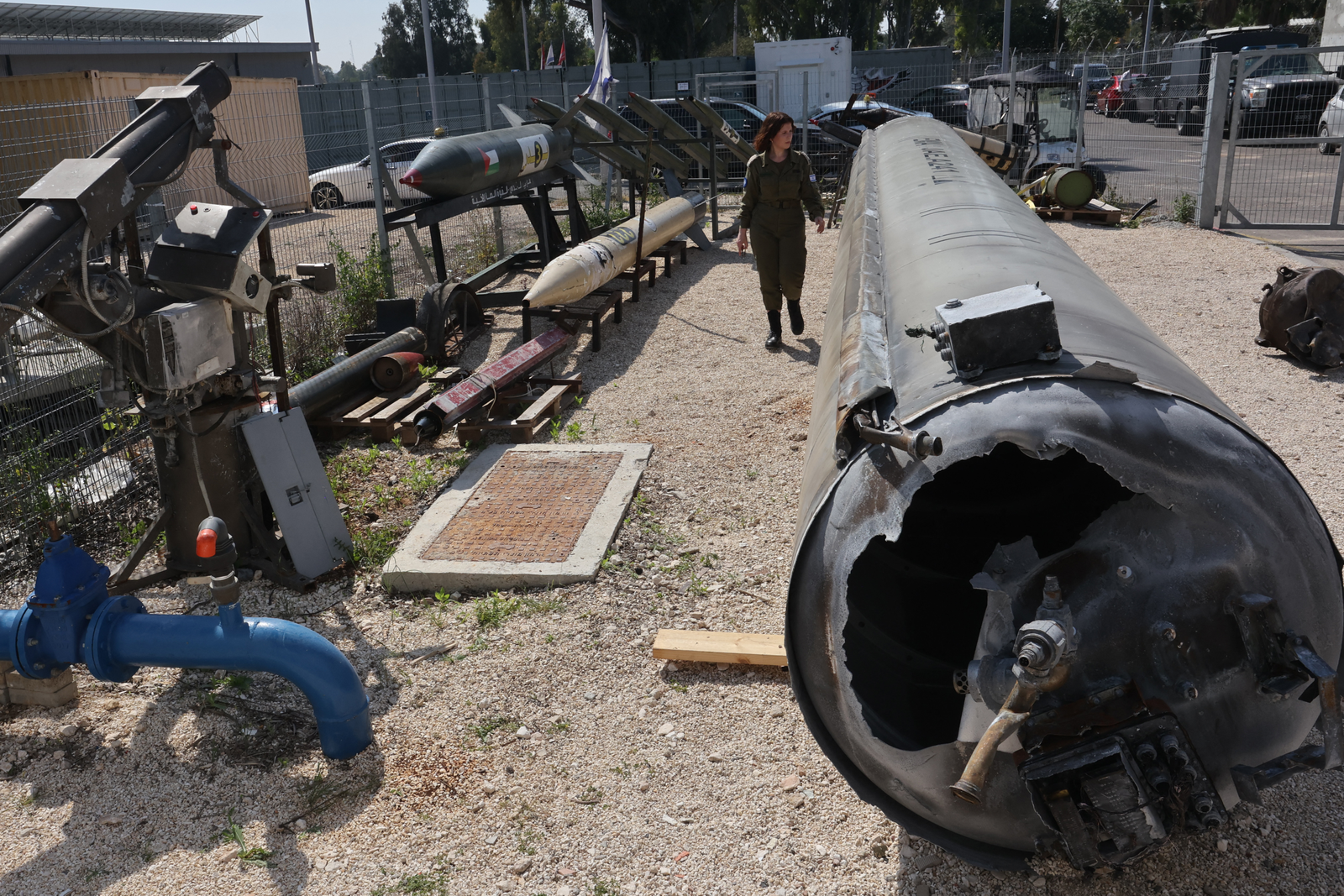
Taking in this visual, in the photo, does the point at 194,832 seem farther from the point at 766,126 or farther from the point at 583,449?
the point at 766,126

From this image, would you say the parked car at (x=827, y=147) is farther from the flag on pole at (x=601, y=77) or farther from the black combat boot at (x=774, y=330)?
the black combat boot at (x=774, y=330)

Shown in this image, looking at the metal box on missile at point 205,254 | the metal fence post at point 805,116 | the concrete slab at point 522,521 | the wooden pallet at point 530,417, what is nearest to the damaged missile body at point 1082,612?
the concrete slab at point 522,521

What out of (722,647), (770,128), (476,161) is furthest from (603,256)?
(722,647)

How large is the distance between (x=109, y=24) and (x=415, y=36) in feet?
121

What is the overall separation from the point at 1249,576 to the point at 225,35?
3695cm

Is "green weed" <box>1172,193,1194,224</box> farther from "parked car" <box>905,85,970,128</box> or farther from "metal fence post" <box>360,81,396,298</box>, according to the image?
"metal fence post" <box>360,81,396,298</box>

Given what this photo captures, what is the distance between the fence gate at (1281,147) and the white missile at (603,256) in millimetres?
6185

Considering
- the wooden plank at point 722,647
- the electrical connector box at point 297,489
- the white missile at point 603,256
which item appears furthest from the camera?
the white missile at point 603,256

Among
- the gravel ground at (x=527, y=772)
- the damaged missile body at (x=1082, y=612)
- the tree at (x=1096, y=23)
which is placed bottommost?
the gravel ground at (x=527, y=772)

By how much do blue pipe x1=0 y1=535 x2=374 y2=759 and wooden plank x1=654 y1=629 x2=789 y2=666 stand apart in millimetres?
1171

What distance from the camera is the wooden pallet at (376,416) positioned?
609 cm

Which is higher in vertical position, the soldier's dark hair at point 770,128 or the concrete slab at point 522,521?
the soldier's dark hair at point 770,128

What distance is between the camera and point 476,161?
27.0 ft

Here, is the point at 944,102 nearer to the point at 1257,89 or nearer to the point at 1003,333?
the point at 1257,89
